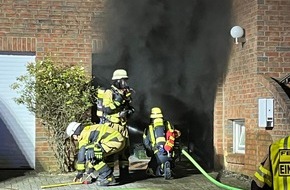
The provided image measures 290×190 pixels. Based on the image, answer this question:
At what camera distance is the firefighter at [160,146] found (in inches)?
355

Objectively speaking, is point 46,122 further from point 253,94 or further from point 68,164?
point 253,94

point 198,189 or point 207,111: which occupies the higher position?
point 207,111

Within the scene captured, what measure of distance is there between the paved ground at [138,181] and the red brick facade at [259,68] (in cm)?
49

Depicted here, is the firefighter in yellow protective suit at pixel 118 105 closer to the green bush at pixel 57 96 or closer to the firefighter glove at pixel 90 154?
the firefighter glove at pixel 90 154

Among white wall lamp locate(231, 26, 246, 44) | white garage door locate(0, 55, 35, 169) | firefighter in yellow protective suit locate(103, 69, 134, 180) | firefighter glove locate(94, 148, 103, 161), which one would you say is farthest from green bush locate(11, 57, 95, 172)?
white wall lamp locate(231, 26, 246, 44)

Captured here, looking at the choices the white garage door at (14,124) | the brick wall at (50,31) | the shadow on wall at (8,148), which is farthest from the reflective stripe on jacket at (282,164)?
the shadow on wall at (8,148)

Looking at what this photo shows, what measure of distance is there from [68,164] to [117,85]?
187cm

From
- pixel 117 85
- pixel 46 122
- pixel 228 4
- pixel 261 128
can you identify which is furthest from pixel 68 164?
pixel 228 4

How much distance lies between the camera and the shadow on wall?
9875 millimetres

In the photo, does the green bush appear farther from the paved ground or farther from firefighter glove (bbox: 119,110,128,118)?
firefighter glove (bbox: 119,110,128,118)

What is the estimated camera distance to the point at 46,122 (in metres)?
9.53

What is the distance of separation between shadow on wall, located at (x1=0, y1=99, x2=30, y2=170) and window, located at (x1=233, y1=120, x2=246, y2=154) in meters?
3.66

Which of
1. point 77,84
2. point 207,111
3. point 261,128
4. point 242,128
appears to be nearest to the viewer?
point 261,128

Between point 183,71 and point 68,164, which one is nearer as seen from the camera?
point 68,164
